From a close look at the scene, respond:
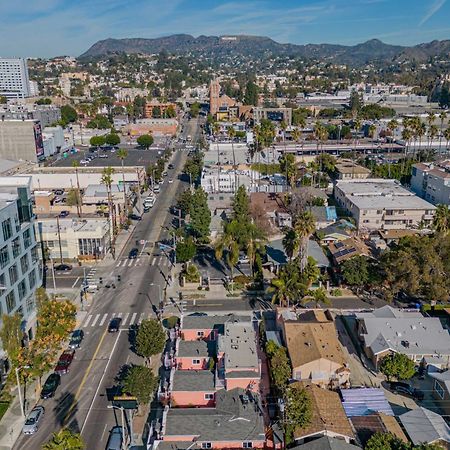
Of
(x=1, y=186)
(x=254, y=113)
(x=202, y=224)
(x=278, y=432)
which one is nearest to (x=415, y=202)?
(x=202, y=224)

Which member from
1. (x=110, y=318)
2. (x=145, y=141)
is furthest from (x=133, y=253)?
(x=145, y=141)

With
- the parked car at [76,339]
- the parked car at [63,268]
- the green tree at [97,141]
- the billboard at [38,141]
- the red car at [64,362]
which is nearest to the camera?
the red car at [64,362]

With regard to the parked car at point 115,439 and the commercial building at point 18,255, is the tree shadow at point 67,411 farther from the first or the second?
the commercial building at point 18,255

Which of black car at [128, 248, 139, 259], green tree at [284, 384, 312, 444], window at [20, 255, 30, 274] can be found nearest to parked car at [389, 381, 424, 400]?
green tree at [284, 384, 312, 444]

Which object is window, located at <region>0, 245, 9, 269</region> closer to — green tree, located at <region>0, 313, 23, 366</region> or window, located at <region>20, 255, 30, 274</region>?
window, located at <region>20, 255, 30, 274</region>

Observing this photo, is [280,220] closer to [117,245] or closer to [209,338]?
[117,245]

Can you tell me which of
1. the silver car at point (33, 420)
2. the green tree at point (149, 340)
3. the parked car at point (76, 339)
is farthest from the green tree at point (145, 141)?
the silver car at point (33, 420)
